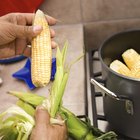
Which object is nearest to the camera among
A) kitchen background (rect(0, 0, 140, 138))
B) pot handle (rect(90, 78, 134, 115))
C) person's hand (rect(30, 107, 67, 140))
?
person's hand (rect(30, 107, 67, 140))

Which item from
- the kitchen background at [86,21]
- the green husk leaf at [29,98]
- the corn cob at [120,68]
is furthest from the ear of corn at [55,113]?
the kitchen background at [86,21]

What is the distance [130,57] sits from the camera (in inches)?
36.0

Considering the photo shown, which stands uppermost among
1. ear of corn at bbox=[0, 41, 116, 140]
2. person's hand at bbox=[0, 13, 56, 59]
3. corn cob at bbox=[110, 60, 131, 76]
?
person's hand at bbox=[0, 13, 56, 59]

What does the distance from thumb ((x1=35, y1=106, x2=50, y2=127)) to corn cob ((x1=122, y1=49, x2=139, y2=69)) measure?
32 cm

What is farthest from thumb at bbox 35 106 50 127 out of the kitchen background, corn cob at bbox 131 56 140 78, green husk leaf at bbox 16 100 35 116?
the kitchen background

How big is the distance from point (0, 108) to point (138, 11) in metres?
0.61

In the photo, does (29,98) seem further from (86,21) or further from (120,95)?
(86,21)

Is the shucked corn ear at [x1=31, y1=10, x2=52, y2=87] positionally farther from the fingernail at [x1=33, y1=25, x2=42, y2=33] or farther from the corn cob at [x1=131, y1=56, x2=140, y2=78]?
the corn cob at [x1=131, y1=56, x2=140, y2=78]

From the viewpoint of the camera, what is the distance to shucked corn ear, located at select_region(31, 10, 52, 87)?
0.79 m

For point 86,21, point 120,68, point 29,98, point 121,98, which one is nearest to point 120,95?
point 121,98

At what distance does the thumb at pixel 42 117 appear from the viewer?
2.19 feet

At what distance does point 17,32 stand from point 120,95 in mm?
299

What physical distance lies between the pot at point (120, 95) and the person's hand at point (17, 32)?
17cm

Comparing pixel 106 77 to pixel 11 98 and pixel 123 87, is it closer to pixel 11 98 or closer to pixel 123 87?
pixel 123 87
